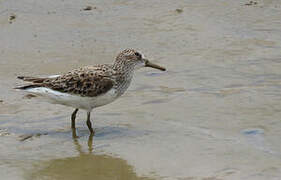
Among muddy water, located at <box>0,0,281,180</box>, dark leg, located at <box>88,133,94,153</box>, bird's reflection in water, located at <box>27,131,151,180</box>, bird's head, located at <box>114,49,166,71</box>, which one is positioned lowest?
dark leg, located at <box>88,133,94,153</box>

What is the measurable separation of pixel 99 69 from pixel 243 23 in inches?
211

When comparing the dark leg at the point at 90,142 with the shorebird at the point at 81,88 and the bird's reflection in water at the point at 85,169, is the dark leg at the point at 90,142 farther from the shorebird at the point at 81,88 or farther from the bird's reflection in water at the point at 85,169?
the bird's reflection in water at the point at 85,169

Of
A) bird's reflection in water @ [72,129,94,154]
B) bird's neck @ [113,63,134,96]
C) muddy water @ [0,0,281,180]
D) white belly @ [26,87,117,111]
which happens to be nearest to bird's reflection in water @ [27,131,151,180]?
muddy water @ [0,0,281,180]

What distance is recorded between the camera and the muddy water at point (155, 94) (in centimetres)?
784

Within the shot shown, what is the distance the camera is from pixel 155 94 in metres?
10.6

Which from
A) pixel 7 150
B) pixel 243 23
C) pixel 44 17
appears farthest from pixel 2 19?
pixel 7 150

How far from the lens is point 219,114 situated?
31.4ft

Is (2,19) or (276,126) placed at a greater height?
(2,19)

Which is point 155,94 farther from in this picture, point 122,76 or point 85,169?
point 85,169

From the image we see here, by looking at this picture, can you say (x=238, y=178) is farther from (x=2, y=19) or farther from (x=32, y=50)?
(x=2, y=19)

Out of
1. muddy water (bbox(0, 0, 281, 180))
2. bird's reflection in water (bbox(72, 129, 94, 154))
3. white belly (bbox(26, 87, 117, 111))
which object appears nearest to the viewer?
muddy water (bbox(0, 0, 281, 180))

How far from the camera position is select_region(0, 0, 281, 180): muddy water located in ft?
25.7

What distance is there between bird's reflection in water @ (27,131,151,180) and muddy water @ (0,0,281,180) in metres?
0.01

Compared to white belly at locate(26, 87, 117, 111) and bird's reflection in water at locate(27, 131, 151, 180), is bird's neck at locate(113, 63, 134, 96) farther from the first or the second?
bird's reflection in water at locate(27, 131, 151, 180)
